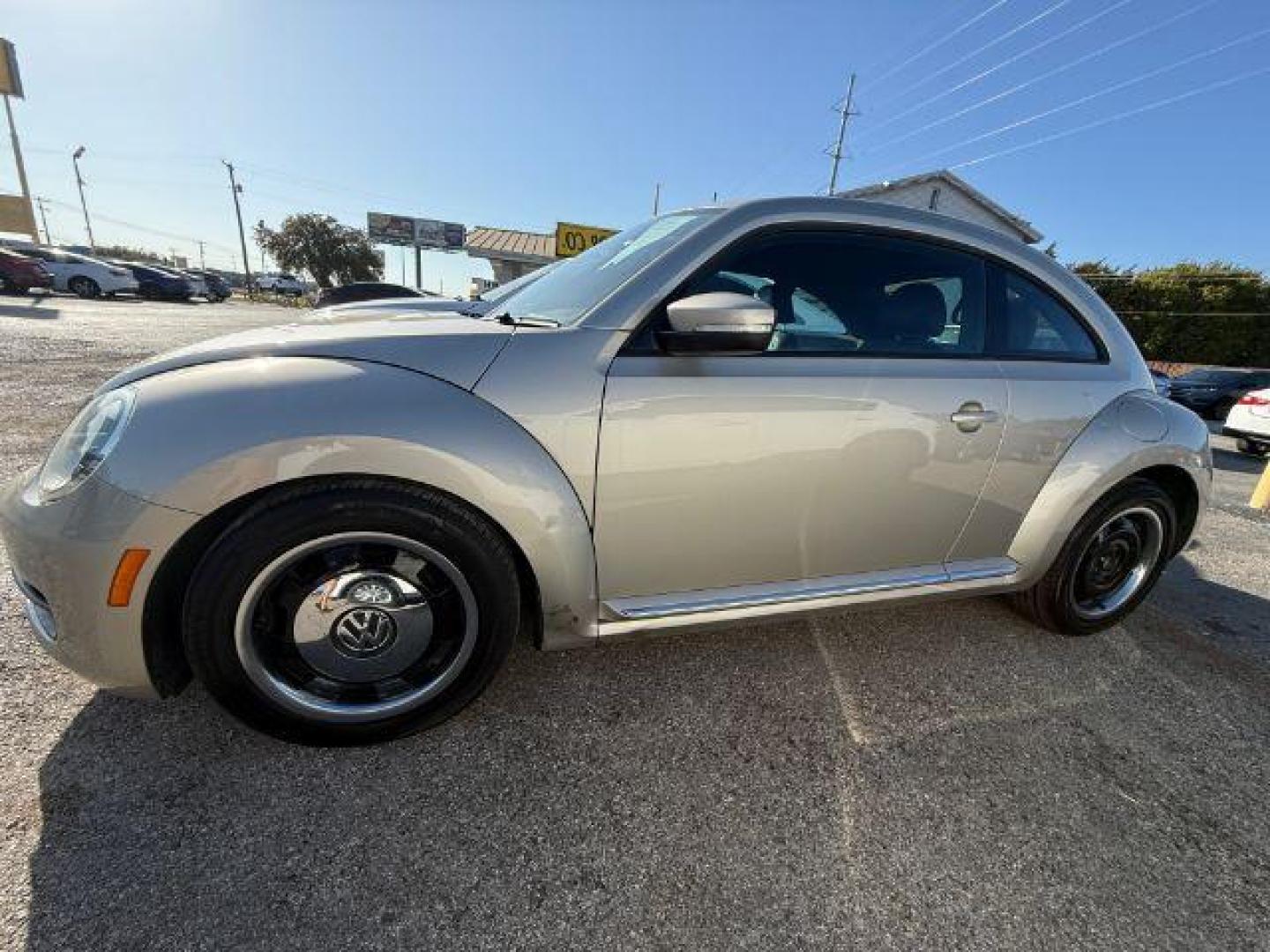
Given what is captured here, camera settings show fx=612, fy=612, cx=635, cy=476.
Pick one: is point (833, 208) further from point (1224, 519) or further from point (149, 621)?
point (1224, 519)

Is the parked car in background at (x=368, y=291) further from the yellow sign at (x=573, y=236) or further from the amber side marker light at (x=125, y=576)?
the yellow sign at (x=573, y=236)

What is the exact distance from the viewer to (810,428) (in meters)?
1.85

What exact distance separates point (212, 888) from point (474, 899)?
0.56 meters

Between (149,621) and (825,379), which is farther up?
(825,379)

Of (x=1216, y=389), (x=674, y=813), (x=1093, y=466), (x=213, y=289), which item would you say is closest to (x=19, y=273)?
(x=213, y=289)

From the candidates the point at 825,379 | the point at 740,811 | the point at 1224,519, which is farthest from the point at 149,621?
the point at 1224,519

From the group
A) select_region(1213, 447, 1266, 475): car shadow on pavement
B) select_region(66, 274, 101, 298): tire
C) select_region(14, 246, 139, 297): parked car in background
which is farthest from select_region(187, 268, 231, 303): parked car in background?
select_region(1213, 447, 1266, 475): car shadow on pavement

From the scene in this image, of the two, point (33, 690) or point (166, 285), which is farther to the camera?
point (166, 285)

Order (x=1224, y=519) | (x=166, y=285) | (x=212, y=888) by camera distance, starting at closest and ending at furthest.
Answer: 1. (x=212, y=888)
2. (x=1224, y=519)
3. (x=166, y=285)

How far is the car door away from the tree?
2156 inches

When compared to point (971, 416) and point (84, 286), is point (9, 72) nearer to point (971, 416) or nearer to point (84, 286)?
point (84, 286)

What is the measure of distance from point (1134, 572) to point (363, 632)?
321cm

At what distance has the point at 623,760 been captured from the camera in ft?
5.79

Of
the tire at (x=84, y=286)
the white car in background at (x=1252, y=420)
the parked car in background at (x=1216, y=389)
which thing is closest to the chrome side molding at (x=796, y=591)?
the white car in background at (x=1252, y=420)
